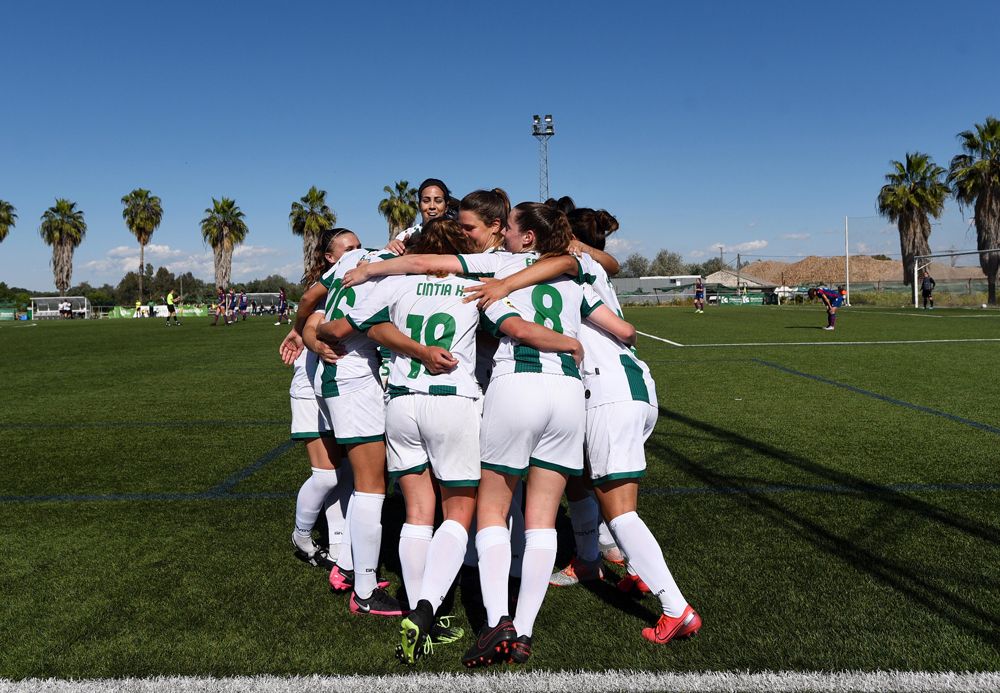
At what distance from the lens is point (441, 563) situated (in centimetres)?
297

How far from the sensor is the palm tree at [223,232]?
57.4 m

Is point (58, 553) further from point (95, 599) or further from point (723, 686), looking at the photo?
point (723, 686)

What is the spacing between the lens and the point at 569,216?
364 cm

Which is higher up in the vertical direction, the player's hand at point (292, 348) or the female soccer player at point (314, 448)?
the player's hand at point (292, 348)

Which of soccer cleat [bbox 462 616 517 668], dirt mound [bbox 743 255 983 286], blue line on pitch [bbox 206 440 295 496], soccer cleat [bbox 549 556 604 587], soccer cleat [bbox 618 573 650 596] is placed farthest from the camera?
dirt mound [bbox 743 255 983 286]

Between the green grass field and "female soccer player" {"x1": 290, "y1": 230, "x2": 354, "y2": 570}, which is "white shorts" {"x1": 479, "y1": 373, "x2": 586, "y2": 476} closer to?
the green grass field

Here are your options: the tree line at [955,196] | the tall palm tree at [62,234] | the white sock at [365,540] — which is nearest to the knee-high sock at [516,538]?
the white sock at [365,540]

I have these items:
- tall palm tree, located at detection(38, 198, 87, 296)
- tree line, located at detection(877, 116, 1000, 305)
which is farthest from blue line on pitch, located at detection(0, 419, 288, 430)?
tall palm tree, located at detection(38, 198, 87, 296)

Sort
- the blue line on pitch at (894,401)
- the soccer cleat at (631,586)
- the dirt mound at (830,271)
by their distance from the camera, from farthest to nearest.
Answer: the dirt mound at (830,271), the blue line on pitch at (894,401), the soccer cleat at (631,586)

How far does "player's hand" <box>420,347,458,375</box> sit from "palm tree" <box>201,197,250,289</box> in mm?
58015

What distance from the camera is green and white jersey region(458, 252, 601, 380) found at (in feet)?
9.61

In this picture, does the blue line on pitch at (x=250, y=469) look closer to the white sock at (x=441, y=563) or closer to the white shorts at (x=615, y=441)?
the white sock at (x=441, y=563)

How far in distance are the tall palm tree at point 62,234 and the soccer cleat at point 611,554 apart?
69.0 meters

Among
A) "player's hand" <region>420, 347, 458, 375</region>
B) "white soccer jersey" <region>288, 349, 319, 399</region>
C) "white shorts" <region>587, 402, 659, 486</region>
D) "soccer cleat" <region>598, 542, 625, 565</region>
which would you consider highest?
"player's hand" <region>420, 347, 458, 375</region>
